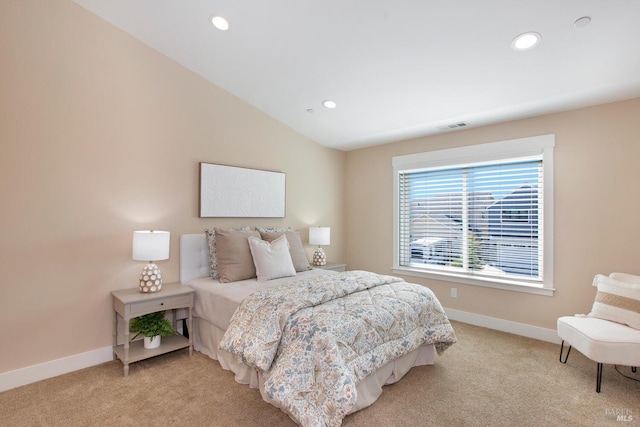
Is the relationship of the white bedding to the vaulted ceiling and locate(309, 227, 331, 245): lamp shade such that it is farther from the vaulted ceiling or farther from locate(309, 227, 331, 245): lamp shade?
the vaulted ceiling

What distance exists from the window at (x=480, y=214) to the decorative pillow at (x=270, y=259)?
192 centimetres

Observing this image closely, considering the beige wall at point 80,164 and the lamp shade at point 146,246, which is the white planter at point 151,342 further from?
the lamp shade at point 146,246

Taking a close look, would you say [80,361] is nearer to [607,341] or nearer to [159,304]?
[159,304]

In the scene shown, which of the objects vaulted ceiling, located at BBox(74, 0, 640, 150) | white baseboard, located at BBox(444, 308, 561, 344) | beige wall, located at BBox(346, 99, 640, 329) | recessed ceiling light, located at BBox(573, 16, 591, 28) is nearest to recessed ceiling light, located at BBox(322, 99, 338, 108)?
vaulted ceiling, located at BBox(74, 0, 640, 150)

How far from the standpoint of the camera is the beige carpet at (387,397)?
2.04 meters

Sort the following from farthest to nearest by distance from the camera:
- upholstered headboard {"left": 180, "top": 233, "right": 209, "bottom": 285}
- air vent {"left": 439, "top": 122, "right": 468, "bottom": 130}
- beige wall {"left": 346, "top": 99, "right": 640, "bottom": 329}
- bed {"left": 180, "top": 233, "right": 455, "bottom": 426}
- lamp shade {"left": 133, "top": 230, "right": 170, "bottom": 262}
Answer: air vent {"left": 439, "top": 122, "right": 468, "bottom": 130} → upholstered headboard {"left": 180, "top": 233, "right": 209, "bottom": 285} → beige wall {"left": 346, "top": 99, "right": 640, "bottom": 329} → lamp shade {"left": 133, "top": 230, "right": 170, "bottom": 262} → bed {"left": 180, "top": 233, "right": 455, "bottom": 426}

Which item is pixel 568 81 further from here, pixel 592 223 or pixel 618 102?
pixel 592 223

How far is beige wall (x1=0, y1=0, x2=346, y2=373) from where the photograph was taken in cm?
246

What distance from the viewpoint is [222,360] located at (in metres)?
2.75

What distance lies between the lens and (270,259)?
3.26 meters

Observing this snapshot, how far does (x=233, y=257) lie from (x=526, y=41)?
309 cm

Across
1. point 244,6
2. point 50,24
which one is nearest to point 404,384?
point 244,6

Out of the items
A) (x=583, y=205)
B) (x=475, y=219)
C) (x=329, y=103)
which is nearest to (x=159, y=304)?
(x=329, y=103)
